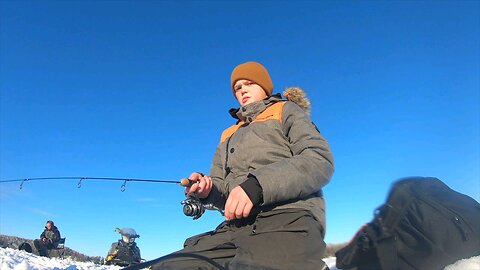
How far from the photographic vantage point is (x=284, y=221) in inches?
79.1

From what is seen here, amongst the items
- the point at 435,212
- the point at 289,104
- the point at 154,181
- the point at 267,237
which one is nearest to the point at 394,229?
the point at 435,212

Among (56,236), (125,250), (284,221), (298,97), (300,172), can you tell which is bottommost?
(284,221)

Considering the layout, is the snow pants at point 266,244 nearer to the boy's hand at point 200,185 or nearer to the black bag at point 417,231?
the black bag at point 417,231

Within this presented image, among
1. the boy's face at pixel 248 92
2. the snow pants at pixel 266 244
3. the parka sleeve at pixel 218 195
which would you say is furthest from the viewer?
the boy's face at pixel 248 92

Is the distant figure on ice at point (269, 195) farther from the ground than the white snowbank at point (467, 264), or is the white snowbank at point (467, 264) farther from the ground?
the distant figure on ice at point (269, 195)

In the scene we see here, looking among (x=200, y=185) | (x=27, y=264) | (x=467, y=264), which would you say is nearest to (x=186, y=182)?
(x=200, y=185)

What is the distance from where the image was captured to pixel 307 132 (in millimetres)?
2410

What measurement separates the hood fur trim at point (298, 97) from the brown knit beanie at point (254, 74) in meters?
0.24

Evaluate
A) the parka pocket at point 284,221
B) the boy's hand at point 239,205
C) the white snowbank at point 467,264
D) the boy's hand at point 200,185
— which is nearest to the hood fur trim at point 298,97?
the boy's hand at point 200,185

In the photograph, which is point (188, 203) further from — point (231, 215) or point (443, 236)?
point (443, 236)

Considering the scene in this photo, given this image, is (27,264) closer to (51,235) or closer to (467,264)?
(467,264)

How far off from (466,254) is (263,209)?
104cm

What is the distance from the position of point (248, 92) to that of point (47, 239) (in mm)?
19976

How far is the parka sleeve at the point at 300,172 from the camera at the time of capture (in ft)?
6.46
